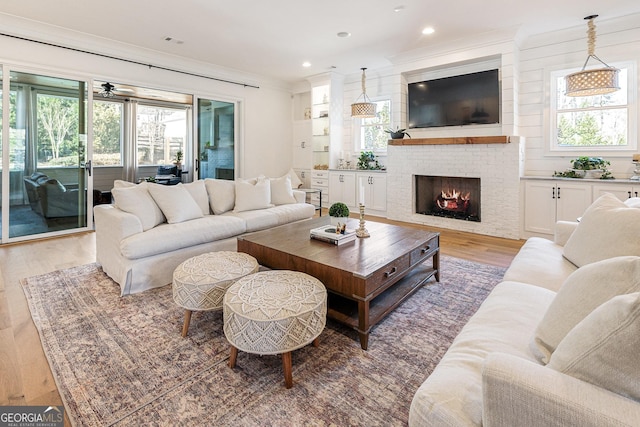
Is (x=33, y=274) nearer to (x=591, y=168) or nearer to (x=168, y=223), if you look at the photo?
(x=168, y=223)

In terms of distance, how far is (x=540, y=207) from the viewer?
443 centimetres

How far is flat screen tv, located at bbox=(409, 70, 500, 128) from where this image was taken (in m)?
4.91

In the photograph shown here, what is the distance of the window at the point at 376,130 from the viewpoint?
6430mm

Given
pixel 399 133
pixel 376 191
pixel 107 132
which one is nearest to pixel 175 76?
pixel 107 132

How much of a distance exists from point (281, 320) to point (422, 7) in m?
3.72

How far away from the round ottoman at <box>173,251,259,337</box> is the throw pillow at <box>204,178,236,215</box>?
5.48 ft

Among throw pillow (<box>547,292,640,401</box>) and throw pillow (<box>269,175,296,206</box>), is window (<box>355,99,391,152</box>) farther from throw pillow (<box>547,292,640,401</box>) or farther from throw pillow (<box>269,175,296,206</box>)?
throw pillow (<box>547,292,640,401</box>)

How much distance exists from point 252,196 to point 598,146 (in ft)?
14.4

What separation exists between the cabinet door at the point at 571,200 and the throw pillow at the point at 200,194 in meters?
4.29

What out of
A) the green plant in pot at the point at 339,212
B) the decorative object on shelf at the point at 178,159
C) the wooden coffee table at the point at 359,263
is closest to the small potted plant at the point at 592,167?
the wooden coffee table at the point at 359,263

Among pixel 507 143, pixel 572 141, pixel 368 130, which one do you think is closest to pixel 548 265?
pixel 507 143

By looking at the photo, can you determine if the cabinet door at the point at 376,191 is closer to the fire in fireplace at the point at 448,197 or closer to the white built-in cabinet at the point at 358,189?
the white built-in cabinet at the point at 358,189

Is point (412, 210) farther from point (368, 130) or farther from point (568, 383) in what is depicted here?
point (568, 383)

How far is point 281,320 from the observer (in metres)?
Result: 1.62
